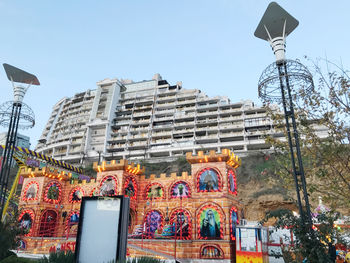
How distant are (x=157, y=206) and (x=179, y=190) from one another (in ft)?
7.30

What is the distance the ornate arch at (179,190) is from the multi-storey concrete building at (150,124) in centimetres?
3626

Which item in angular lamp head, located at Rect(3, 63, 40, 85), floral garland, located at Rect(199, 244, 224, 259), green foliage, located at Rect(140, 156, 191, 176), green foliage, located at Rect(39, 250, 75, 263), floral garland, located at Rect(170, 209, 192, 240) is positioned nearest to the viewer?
green foliage, located at Rect(39, 250, 75, 263)

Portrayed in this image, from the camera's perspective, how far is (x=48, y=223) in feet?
83.5

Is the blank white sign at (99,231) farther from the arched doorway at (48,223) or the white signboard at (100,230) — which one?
the arched doorway at (48,223)

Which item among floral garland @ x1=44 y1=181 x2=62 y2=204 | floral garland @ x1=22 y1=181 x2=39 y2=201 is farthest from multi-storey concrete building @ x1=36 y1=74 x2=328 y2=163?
floral garland @ x1=22 y1=181 x2=39 y2=201

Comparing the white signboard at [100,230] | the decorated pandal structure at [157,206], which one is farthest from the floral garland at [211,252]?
the white signboard at [100,230]

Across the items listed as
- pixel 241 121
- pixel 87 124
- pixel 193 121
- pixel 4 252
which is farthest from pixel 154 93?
pixel 4 252

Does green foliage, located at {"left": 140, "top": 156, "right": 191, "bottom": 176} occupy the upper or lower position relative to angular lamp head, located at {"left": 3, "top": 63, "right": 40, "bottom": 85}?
upper

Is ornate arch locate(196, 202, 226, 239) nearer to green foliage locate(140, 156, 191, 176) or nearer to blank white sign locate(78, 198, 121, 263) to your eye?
blank white sign locate(78, 198, 121, 263)

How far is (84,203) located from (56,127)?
79.8 m

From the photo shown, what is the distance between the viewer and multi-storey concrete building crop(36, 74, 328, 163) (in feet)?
206

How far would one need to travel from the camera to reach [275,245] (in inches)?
737

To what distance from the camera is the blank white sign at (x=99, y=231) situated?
912 centimetres

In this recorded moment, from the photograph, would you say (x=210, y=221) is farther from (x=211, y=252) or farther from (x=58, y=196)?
(x=58, y=196)
